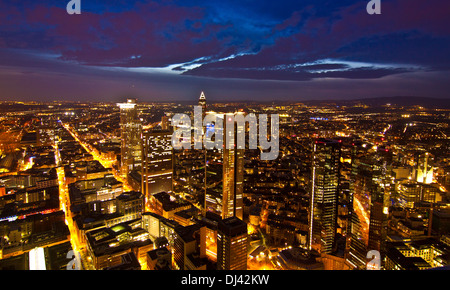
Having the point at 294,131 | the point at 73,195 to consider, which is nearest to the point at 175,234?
the point at 73,195

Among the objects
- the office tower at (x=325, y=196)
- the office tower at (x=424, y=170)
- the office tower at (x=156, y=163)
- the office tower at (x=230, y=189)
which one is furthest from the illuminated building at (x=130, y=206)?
Result: the office tower at (x=424, y=170)

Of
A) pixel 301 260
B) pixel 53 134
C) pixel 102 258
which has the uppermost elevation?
pixel 53 134

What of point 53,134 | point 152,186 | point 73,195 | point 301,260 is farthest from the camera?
point 53,134

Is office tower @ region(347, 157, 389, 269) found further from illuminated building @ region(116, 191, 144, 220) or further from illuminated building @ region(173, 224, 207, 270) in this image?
illuminated building @ region(116, 191, 144, 220)

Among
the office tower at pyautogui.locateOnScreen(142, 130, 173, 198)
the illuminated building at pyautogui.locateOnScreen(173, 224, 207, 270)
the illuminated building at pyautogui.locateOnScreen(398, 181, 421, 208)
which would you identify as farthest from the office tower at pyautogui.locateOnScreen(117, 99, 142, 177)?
the illuminated building at pyautogui.locateOnScreen(398, 181, 421, 208)

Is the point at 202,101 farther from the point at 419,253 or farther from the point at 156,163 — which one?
the point at 419,253

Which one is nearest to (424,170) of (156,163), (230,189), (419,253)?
(419,253)
